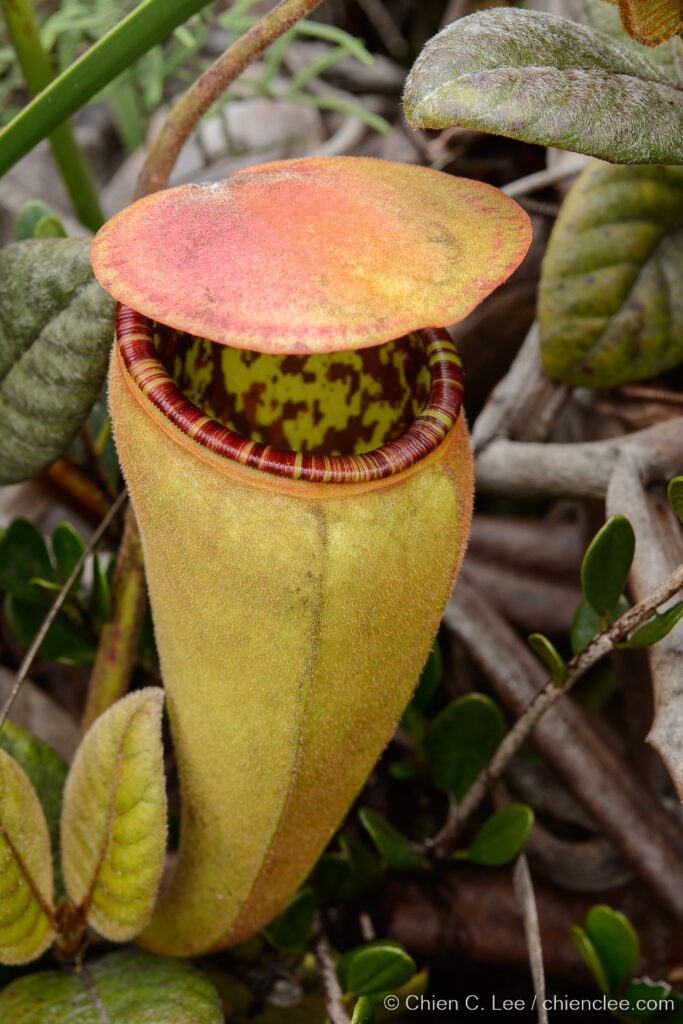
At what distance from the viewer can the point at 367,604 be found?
70cm

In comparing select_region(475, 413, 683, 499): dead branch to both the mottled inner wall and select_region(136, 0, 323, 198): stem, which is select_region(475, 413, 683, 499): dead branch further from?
select_region(136, 0, 323, 198): stem

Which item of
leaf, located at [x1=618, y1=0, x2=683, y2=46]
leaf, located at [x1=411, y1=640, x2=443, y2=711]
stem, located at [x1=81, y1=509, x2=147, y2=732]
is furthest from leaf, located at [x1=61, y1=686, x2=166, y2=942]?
leaf, located at [x1=618, y1=0, x2=683, y2=46]

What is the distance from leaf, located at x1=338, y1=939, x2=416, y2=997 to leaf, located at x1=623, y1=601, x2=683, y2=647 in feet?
1.29

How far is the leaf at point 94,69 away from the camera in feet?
2.55

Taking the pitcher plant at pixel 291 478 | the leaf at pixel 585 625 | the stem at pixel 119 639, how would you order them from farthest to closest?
the stem at pixel 119 639 → the leaf at pixel 585 625 → the pitcher plant at pixel 291 478

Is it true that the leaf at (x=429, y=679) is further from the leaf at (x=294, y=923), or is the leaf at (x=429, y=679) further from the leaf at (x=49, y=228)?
the leaf at (x=49, y=228)

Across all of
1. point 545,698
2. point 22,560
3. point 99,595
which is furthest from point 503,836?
point 22,560

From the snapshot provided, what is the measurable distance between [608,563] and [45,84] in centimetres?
98

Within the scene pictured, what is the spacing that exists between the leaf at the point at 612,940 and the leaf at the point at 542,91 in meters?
0.81

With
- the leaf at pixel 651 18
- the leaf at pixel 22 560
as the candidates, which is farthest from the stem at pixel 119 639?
the leaf at pixel 651 18

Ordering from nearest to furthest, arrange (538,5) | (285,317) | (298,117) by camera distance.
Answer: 1. (285,317)
2. (538,5)
3. (298,117)

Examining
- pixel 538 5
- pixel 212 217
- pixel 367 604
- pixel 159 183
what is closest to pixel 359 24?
pixel 538 5

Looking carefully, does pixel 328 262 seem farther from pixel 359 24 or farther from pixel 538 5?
pixel 359 24

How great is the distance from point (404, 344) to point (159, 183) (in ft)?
1.07
